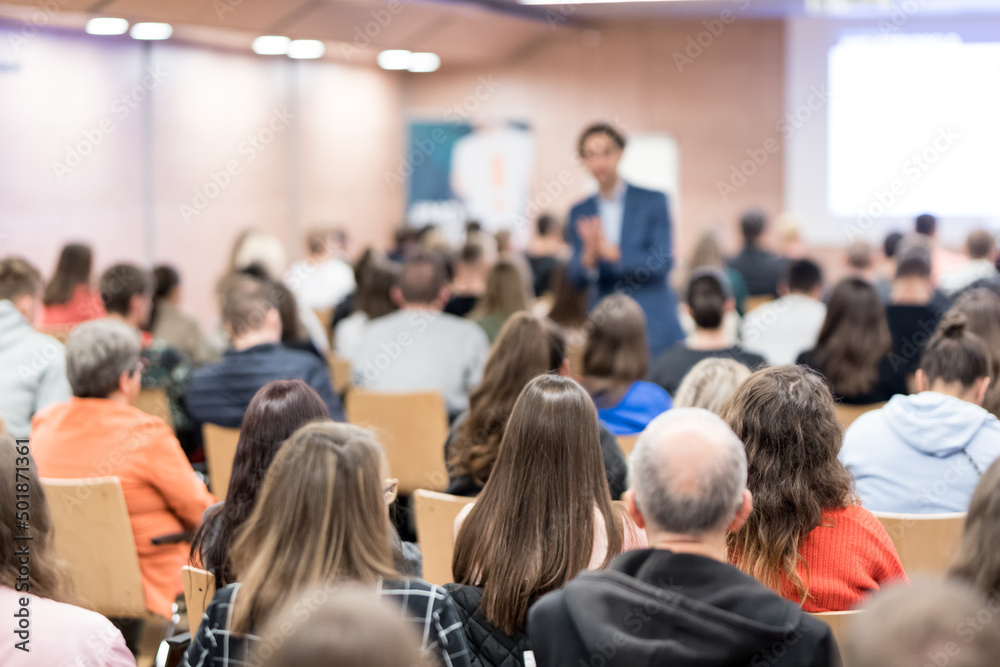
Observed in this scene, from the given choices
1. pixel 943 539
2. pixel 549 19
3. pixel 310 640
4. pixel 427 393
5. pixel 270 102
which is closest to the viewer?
pixel 310 640

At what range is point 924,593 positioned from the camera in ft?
3.47

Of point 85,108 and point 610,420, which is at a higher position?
point 85,108

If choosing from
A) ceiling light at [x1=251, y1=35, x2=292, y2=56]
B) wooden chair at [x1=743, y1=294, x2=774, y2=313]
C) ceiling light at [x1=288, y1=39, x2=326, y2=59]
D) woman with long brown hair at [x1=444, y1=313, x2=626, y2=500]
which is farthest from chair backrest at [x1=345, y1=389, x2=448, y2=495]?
ceiling light at [x1=288, y1=39, x2=326, y2=59]

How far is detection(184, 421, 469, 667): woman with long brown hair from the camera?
5.37 ft

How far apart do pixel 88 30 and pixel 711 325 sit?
532cm

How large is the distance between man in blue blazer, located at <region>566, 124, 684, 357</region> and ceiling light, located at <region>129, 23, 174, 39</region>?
363 centimetres

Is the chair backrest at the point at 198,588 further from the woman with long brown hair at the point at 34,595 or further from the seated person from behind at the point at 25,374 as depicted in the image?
the seated person from behind at the point at 25,374

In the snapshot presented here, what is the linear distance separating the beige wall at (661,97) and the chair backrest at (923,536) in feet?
28.8

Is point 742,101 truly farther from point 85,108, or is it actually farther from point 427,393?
point 427,393

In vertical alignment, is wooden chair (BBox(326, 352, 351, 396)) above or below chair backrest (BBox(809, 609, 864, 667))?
above

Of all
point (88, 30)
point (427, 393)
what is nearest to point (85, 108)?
point (88, 30)

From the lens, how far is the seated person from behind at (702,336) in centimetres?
413

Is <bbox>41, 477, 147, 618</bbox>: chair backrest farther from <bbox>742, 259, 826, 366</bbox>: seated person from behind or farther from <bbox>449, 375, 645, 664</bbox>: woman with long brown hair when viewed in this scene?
<bbox>742, 259, 826, 366</bbox>: seated person from behind

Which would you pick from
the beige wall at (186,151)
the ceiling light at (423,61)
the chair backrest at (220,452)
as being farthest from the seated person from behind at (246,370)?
the ceiling light at (423,61)
